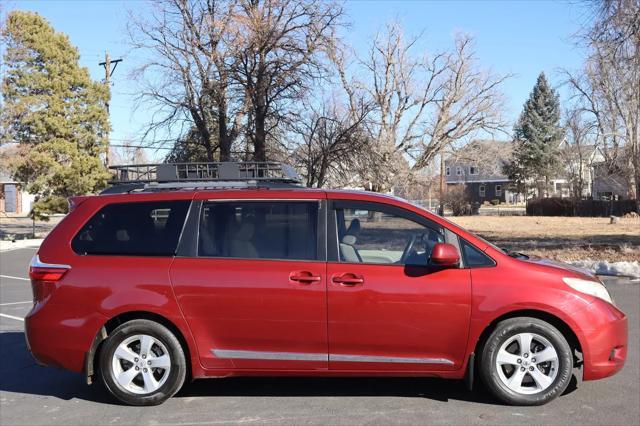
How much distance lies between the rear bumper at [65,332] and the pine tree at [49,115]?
24.9 metres

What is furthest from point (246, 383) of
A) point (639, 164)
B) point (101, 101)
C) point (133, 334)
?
point (639, 164)

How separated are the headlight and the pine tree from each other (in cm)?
2672

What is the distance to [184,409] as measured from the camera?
4789 mm

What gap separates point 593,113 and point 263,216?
47.9 m

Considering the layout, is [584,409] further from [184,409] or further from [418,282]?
[184,409]

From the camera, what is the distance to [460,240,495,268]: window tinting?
4738 millimetres

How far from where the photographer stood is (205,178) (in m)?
5.59

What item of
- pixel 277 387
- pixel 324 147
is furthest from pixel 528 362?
pixel 324 147

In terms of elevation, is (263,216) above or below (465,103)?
below

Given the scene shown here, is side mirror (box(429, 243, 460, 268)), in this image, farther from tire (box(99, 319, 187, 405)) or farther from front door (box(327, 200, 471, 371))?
tire (box(99, 319, 187, 405))

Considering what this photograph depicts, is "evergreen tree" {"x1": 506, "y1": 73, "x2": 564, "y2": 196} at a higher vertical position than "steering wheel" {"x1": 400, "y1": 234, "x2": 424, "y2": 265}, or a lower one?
higher

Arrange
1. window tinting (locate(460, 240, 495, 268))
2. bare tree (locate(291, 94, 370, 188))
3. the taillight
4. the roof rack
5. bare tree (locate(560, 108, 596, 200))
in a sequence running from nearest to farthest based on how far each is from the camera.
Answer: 1. window tinting (locate(460, 240, 495, 268))
2. the taillight
3. the roof rack
4. bare tree (locate(291, 94, 370, 188))
5. bare tree (locate(560, 108, 596, 200))

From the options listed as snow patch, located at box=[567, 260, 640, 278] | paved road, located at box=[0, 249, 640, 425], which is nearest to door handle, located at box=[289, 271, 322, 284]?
paved road, located at box=[0, 249, 640, 425]

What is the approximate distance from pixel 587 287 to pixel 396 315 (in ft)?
5.12
